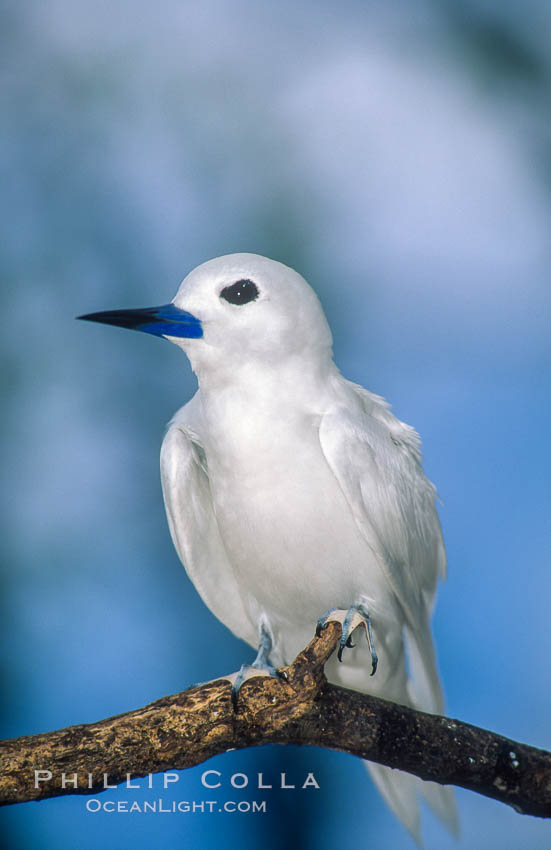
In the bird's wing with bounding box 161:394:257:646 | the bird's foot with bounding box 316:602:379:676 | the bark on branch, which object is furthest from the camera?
the bird's wing with bounding box 161:394:257:646

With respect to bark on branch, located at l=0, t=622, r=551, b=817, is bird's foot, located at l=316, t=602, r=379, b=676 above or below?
above

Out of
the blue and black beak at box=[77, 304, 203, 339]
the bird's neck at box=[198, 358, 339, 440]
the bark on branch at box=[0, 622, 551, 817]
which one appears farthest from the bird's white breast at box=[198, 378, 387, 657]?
the bark on branch at box=[0, 622, 551, 817]

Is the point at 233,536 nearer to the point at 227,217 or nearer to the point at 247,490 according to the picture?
the point at 247,490

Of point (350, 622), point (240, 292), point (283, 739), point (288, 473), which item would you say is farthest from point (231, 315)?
point (283, 739)

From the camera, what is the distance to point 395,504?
164 cm

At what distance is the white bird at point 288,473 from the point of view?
5.14ft

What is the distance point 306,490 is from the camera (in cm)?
159

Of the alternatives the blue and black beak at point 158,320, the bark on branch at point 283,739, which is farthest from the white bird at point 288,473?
the bark on branch at point 283,739

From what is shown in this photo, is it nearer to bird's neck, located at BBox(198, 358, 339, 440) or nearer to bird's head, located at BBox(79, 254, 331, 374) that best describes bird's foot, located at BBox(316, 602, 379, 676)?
bird's neck, located at BBox(198, 358, 339, 440)

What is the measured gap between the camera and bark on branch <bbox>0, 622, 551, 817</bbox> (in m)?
1.31

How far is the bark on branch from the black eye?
54 cm

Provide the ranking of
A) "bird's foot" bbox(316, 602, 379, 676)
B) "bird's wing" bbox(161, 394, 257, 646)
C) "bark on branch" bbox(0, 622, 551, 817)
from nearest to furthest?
1. "bark on branch" bbox(0, 622, 551, 817)
2. "bird's foot" bbox(316, 602, 379, 676)
3. "bird's wing" bbox(161, 394, 257, 646)

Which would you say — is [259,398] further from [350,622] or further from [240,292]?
[350,622]

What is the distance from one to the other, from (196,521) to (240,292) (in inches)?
18.0
